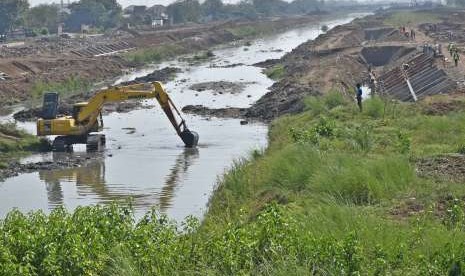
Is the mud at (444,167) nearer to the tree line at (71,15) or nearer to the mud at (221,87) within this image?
the mud at (221,87)

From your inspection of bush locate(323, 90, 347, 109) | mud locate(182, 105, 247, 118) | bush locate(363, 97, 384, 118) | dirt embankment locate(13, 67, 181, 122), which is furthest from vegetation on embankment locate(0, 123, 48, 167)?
bush locate(363, 97, 384, 118)

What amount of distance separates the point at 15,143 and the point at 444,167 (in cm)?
2012

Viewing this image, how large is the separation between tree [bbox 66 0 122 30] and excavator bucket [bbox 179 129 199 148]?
112497 mm

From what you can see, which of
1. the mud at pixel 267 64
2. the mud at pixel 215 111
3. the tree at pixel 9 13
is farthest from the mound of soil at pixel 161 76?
the tree at pixel 9 13

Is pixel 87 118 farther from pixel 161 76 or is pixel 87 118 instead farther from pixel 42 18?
pixel 42 18

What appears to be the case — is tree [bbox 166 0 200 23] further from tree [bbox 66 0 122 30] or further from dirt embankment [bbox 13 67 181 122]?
dirt embankment [bbox 13 67 181 122]

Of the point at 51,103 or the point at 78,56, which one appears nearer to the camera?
the point at 51,103

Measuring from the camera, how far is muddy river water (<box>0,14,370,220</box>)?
24.6 m

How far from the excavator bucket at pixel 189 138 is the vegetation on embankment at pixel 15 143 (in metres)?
6.02

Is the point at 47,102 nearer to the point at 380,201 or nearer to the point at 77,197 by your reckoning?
the point at 77,197

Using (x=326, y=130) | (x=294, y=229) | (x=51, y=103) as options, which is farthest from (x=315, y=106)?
(x=294, y=229)

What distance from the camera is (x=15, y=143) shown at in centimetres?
3241

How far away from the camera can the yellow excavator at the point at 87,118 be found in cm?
3219

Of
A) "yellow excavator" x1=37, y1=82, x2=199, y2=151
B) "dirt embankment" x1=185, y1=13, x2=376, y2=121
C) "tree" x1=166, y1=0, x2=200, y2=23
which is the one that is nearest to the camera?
"yellow excavator" x1=37, y1=82, x2=199, y2=151
